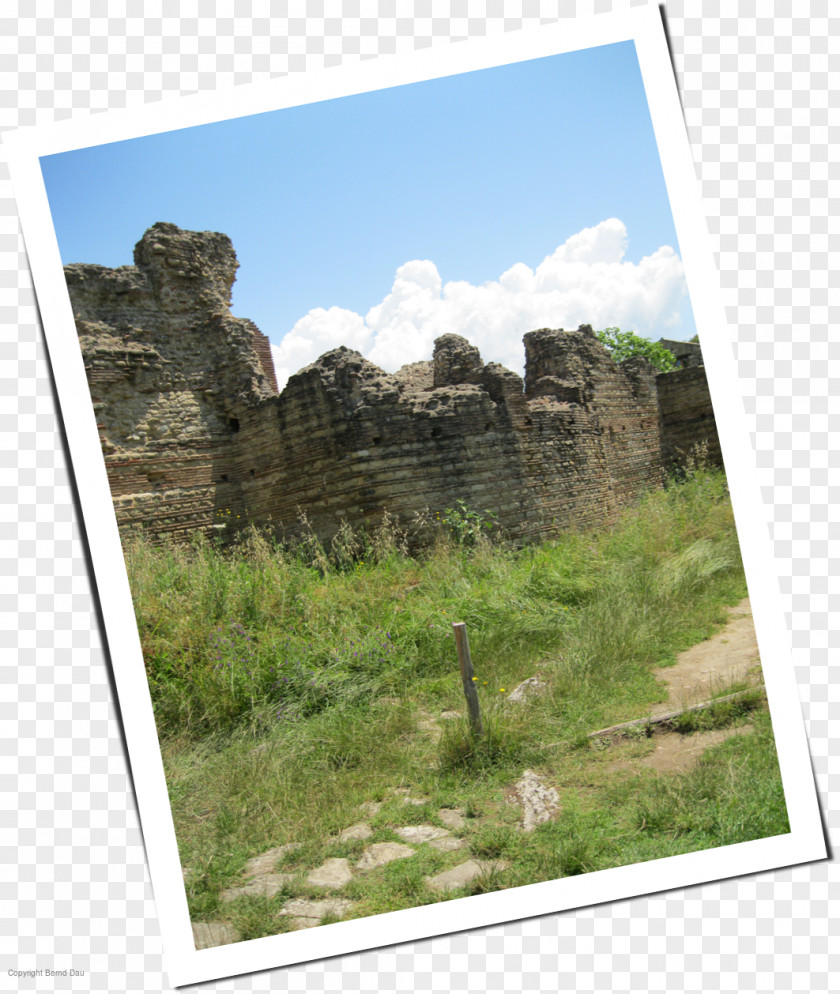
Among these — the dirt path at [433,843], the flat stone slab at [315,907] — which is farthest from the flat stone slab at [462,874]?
the flat stone slab at [315,907]

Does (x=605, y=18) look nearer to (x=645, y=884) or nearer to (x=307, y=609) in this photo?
(x=645, y=884)

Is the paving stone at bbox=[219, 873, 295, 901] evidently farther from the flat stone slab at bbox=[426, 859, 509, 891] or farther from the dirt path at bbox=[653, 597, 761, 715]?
the dirt path at bbox=[653, 597, 761, 715]

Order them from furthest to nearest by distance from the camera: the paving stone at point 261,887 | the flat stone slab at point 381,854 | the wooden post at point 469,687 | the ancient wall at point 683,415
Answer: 1. the ancient wall at point 683,415
2. the wooden post at point 469,687
3. the flat stone slab at point 381,854
4. the paving stone at point 261,887

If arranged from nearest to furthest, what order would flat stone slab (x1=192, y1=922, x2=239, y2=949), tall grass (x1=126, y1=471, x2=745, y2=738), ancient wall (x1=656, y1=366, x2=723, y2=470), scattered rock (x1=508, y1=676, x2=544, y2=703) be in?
flat stone slab (x1=192, y1=922, x2=239, y2=949), scattered rock (x1=508, y1=676, x2=544, y2=703), tall grass (x1=126, y1=471, x2=745, y2=738), ancient wall (x1=656, y1=366, x2=723, y2=470)

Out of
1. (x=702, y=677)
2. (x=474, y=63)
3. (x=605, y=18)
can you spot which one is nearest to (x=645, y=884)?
(x=702, y=677)

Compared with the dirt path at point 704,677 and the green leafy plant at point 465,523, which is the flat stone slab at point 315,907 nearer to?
the dirt path at point 704,677

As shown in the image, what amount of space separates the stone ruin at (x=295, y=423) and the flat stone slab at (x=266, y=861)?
16.9 ft

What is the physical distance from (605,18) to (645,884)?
358 cm

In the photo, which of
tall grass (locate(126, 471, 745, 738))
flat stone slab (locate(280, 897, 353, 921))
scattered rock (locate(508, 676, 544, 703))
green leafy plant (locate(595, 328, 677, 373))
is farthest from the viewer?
green leafy plant (locate(595, 328, 677, 373))

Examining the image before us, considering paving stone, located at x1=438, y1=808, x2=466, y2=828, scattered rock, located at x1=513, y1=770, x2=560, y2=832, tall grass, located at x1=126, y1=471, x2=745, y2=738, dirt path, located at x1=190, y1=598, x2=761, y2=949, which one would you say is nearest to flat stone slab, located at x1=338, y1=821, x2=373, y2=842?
dirt path, located at x1=190, y1=598, x2=761, y2=949

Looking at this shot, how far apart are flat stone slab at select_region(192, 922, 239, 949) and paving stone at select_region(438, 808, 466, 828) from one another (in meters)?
1.10

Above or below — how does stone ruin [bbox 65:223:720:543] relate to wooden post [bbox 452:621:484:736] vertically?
above

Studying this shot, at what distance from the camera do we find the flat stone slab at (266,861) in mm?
2875

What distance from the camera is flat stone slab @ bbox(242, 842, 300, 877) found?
2875 millimetres
